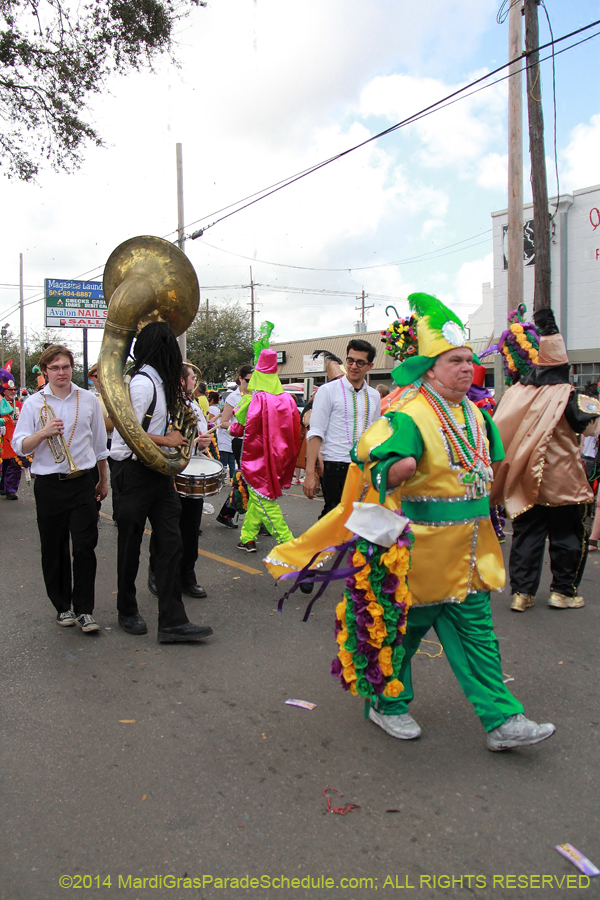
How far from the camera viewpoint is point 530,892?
2.17 metres

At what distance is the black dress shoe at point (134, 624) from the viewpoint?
4.49 m

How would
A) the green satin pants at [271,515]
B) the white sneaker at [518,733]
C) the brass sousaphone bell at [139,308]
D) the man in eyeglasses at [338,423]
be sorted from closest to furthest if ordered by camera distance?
the white sneaker at [518,733] < the brass sousaphone bell at [139,308] < the man in eyeglasses at [338,423] < the green satin pants at [271,515]

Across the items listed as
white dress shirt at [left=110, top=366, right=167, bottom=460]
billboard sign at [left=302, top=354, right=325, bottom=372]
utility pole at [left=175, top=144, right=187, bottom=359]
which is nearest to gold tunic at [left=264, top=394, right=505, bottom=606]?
white dress shirt at [left=110, top=366, right=167, bottom=460]

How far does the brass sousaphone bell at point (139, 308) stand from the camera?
4.12 metres

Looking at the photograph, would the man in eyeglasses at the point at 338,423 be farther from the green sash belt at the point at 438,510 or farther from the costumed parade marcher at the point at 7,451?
the costumed parade marcher at the point at 7,451

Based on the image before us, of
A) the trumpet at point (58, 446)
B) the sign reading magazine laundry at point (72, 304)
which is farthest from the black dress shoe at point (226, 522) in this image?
the sign reading magazine laundry at point (72, 304)

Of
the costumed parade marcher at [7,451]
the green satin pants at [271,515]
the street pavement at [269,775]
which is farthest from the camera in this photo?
the costumed parade marcher at [7,451]

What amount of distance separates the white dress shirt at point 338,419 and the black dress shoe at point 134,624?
193cm

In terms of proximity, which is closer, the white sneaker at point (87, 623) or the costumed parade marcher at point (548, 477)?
the white sneaker at point (87, 623)

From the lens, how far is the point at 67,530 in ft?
15.0

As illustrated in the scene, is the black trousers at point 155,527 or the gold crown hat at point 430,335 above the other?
the gold crown hat at point 430,335

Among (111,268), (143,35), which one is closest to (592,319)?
(143,35)

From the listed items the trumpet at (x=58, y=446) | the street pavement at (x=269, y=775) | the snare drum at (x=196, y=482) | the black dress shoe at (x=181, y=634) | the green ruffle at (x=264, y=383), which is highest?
the green ruffle at (x=264, y=383)

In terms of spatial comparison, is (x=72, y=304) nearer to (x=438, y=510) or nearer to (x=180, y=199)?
(x=180, y=199)
